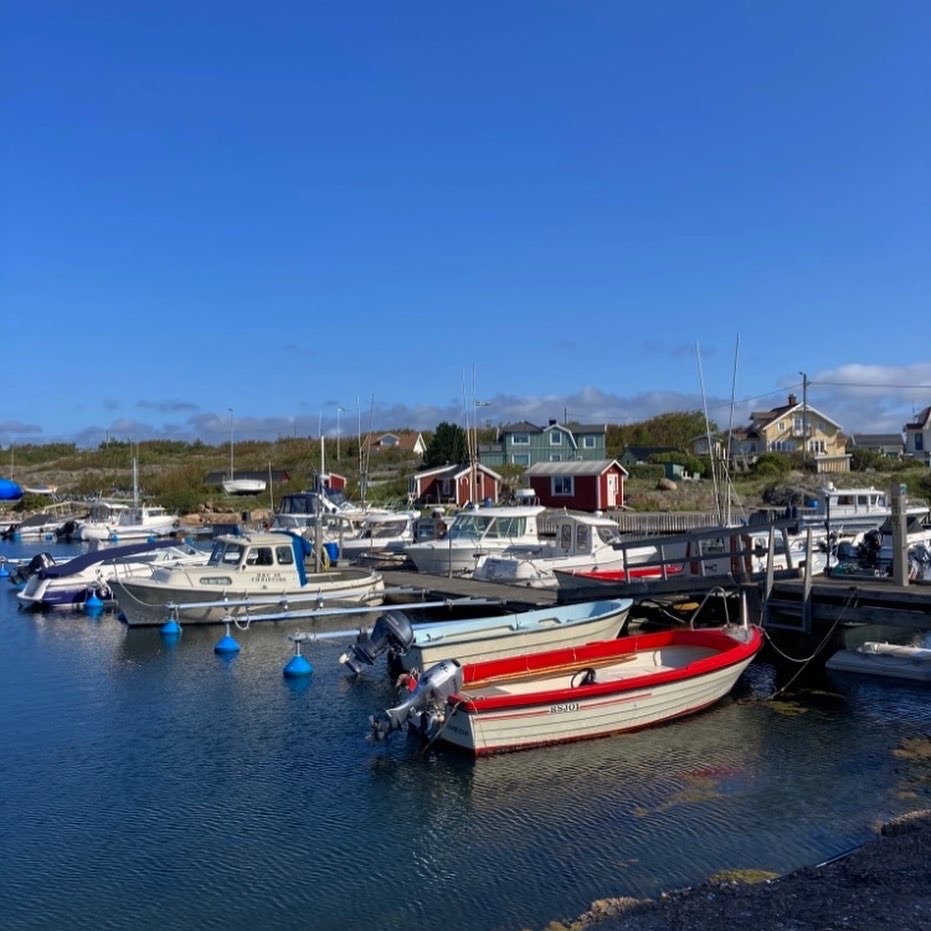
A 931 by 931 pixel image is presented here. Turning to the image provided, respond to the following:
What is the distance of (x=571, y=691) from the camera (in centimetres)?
1484

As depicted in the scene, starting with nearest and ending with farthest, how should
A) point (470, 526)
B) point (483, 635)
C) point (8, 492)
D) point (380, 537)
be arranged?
point (8, 492), point (483, 635), point (470, 526), point (380, 537)

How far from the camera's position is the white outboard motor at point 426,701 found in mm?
14078

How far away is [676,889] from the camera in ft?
33.2

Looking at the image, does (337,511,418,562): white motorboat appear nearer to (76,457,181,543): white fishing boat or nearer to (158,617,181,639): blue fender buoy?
(158,617,181,639): blue fender buoy

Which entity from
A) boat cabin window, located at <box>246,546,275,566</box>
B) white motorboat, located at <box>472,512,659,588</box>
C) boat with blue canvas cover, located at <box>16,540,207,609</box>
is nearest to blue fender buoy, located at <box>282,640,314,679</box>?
boat cabin window, located at <box>246,546,275,566</box>

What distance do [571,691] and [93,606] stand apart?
18930mm

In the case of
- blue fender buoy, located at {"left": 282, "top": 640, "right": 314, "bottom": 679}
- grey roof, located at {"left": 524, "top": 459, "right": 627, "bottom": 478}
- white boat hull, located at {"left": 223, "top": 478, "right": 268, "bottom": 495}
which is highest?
grey roof, located at {"left": 524, "top": 459, "right": 627, "bottom": 478}

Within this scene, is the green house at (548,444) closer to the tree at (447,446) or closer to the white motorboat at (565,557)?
the tree at (447,446)

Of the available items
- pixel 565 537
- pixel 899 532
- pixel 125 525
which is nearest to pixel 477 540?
pixel 565 537

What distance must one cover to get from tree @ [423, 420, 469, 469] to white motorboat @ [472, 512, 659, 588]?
43788mm

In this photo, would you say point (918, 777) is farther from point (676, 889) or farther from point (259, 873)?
point (259, 873)

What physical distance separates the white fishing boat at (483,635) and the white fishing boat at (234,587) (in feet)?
24.5

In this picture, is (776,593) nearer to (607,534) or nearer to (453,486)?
(607,534)

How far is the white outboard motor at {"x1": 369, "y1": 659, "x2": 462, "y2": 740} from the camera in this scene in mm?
14078
